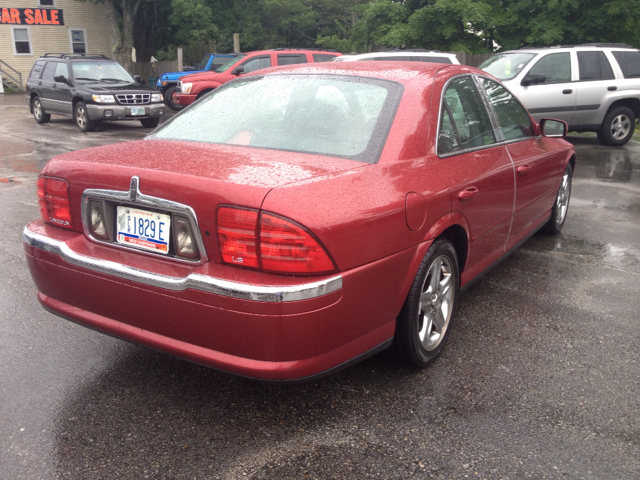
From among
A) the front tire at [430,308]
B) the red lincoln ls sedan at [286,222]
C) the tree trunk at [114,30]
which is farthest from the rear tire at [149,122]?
the tree trunk at [114,30]

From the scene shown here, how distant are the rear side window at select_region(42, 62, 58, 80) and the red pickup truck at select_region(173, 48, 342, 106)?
10.3 ft

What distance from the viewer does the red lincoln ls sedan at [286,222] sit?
2404 millimetres

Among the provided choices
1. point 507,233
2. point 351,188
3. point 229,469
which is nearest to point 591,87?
point 507,233

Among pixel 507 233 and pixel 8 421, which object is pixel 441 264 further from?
pixel 8 421

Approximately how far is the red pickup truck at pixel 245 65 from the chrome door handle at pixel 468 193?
12595mm

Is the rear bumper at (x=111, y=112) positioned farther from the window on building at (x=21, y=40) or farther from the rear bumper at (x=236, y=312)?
the window on building at (x=21, y=40)

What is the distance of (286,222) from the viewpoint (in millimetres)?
2354

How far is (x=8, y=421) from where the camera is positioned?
107 inches

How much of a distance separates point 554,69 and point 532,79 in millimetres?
728

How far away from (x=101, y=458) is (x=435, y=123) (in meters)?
2.26

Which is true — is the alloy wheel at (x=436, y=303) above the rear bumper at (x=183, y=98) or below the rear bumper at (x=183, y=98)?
above

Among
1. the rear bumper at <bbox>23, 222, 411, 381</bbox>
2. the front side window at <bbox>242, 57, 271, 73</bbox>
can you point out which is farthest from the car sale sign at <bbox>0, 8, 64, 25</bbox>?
the rear bumper at <bbox>23, 222, 411, 381</bbox>

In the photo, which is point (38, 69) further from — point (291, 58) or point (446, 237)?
point (446, 237)

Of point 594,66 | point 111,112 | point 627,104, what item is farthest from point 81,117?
point 627,104
